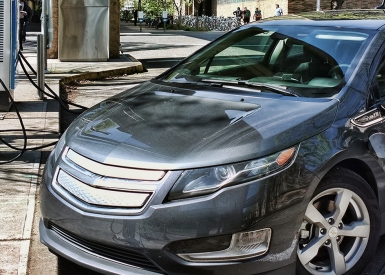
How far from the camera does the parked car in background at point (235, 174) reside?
11.2ft

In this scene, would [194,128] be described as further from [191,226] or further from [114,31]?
[114,31]

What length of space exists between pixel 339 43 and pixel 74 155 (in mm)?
2026

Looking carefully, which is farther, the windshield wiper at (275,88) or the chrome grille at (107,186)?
the windshield wiper at (275,88)

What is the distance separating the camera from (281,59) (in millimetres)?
4953

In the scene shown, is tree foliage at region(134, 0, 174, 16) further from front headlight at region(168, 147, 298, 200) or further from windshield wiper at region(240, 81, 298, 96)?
front headlight at region(168, 147, 298, 200)

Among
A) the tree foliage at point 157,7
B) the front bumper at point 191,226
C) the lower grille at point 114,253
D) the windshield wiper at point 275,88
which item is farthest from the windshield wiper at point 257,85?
the tree foliage at point 157,7

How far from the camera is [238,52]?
5.29 metres

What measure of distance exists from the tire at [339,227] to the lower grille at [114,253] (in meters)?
0.86

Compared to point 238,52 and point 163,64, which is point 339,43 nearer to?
point 238,52

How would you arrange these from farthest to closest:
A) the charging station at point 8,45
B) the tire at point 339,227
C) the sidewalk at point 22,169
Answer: the charging station at point 8,45, the sidewalk at point 22,169, the tire at point 339,227

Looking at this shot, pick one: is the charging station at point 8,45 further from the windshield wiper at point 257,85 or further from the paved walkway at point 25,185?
the windshield wiper at point 257,85

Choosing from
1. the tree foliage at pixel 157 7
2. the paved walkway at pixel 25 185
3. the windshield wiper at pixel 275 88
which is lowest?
the paved walkway at pixel 25 185

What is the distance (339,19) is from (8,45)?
16.7 feet

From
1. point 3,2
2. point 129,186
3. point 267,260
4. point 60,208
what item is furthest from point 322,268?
point 3,2
